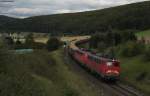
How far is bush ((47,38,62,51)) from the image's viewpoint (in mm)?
100637

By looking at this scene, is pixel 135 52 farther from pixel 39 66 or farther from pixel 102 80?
pixel 39 66

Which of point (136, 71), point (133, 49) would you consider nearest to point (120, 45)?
point (133, 49)

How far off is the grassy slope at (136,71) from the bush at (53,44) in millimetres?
40967

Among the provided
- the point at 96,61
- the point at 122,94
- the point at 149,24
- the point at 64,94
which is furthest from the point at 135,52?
the point at 149,24

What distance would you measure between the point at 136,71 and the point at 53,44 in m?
57.8

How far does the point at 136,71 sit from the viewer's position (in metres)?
50.3

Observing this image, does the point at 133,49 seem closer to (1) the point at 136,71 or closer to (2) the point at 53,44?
(1) the point at 136,71

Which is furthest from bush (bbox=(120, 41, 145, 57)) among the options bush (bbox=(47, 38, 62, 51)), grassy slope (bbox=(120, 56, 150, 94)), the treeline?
bush (bbox=(47, 38, 62, 51))

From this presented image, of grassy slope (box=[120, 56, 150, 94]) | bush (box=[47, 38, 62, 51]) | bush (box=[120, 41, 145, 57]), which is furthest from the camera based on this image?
bush (box=[47, 38, 62, 51])

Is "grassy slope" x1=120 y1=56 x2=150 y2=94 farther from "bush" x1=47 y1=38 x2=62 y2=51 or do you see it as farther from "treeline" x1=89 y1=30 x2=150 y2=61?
"bush" x1=47 y1=38 x2=62 y2=51

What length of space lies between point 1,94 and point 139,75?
103ft

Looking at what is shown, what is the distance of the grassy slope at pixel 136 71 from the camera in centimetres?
4135

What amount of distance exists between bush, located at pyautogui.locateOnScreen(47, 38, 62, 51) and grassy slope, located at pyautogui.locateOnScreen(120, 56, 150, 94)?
40967mm

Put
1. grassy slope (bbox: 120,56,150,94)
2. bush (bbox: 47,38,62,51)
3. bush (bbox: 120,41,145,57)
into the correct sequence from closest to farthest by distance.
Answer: grassy slope (bbox: 120,56,150,94), bush (bbox: 120,41,145,57), bush (bbox: 47,38,62,51)
